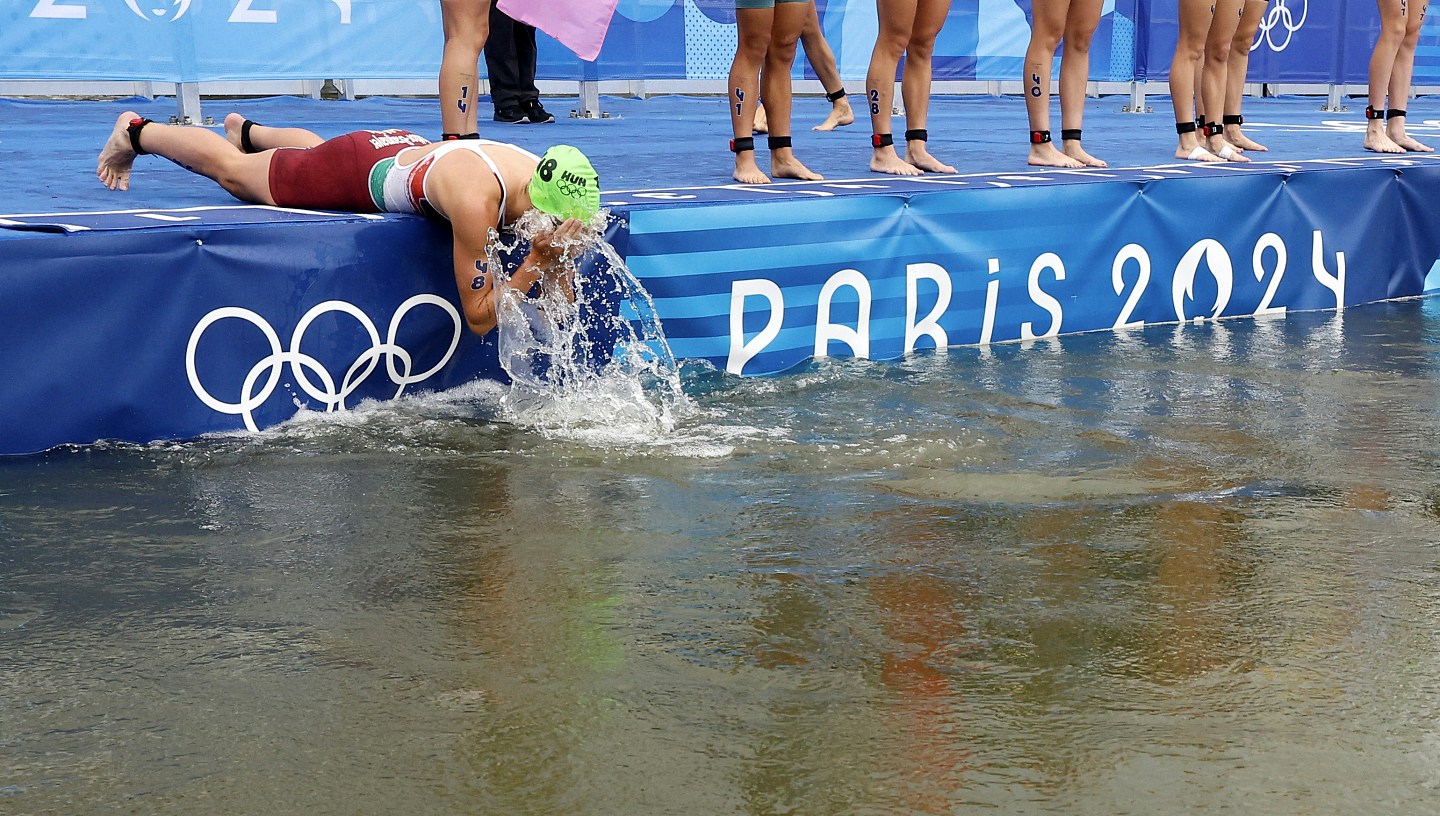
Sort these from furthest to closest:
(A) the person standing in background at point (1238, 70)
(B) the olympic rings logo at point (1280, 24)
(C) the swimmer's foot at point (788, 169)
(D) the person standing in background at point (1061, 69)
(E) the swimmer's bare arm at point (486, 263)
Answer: (B) the olympic rings logo at point (1280, 24) < (A) the person standing in background at point (1238, 70) < (D) the person standing in background at point (1061, 69) < (C) the swimmer's foot at point (788, 169) < (E) the swimmer's bare arm at point (486, 263)

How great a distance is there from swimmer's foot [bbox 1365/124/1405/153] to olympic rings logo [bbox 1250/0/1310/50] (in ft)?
18.0

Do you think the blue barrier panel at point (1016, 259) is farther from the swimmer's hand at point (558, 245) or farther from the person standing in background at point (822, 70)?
the person standing in background at point (822, 70)

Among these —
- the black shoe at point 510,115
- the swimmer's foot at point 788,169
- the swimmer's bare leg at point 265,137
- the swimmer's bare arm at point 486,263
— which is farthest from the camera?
the black shoe at point 510,115

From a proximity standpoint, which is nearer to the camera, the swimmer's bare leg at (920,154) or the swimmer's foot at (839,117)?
the swimmer's bare leg at (920,154)

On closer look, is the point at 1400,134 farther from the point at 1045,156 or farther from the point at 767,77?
the point at 767,77

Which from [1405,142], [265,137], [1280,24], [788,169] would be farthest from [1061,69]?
[1280,24]

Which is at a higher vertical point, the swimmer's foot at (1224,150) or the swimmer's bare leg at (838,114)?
the swimmer's bare leg at (838,114)

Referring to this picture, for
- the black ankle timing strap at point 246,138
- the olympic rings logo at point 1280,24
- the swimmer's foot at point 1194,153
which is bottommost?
the swimmer's foot at point 1194,153

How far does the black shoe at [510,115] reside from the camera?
30.2 feet

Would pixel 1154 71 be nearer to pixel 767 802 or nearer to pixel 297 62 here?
pixel 297 62

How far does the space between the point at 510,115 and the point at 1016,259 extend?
4.60 m

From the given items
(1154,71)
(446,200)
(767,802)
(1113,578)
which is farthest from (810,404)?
(1154,71)

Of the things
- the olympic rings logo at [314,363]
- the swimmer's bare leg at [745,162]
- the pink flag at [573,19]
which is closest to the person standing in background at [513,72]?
the pink flag at [573,19]

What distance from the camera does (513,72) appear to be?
906 centimetres
